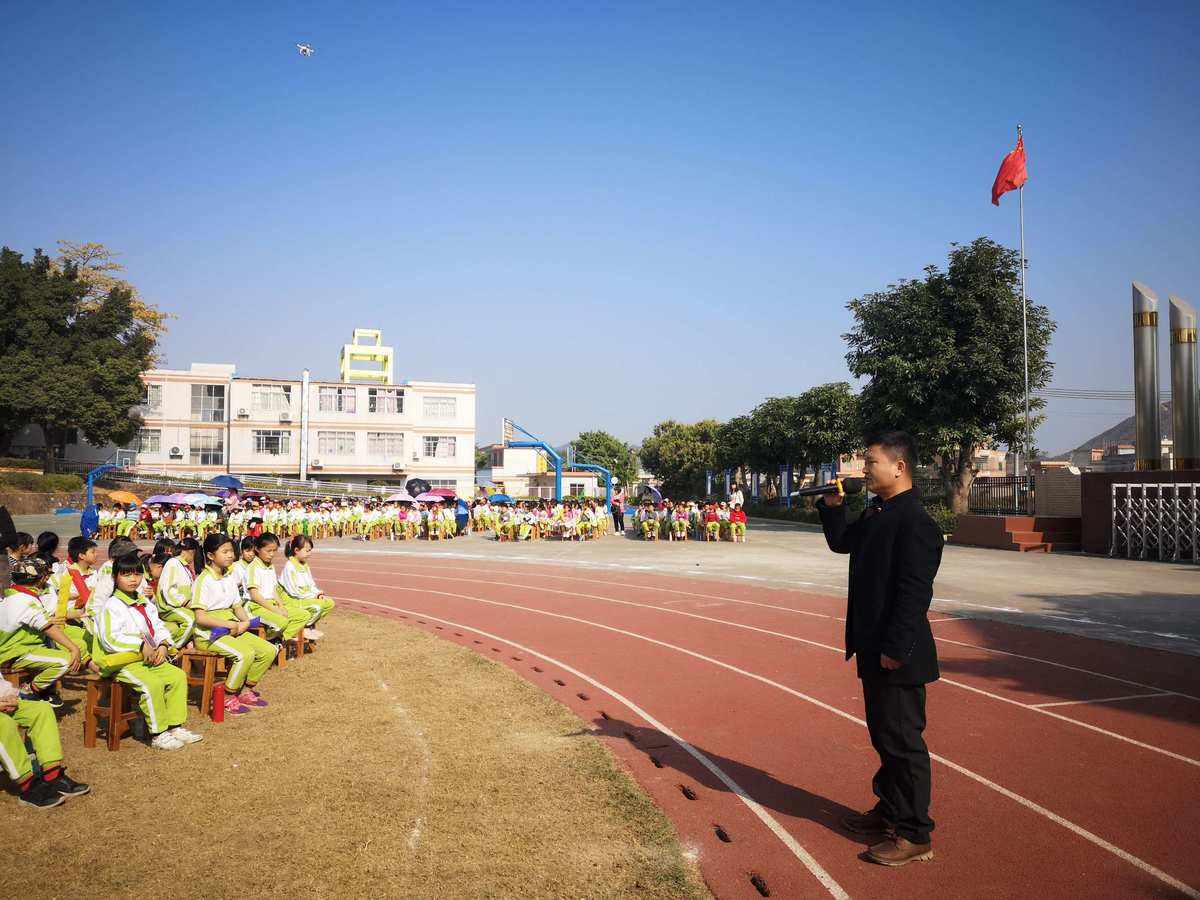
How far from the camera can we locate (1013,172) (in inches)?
1018

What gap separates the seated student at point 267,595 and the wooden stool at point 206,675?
102 cm

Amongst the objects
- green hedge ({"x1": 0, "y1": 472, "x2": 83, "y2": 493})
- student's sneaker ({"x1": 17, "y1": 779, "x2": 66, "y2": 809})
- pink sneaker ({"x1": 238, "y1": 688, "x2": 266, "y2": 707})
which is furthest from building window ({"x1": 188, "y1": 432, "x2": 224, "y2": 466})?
student's sneaker ({"x1": 17, "y1": 779, "x2": 66, "y2": 809})

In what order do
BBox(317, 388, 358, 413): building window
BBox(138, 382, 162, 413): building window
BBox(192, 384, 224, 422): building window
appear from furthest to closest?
1. BBox(317, 388, 358, 413): building window
2. BBox(192, 384, 224, 422): building window
3. BBox(138, 382, 162, 413): building window

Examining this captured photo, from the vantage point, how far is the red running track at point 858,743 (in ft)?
13.0

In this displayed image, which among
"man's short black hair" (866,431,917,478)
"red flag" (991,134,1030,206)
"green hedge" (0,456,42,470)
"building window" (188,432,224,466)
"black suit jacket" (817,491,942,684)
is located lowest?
"black suit jacket" (817,491,942,684)

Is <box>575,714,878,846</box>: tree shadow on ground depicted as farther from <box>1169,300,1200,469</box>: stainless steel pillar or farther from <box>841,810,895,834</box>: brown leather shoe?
<box>1169,300,1200,469</box>: stainless steel pillar

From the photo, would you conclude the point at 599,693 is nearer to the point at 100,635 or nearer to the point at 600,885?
the point at 600,885

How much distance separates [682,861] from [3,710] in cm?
409

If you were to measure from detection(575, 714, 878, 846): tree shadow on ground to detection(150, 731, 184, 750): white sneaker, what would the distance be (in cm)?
297

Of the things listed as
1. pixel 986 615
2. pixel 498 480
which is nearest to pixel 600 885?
pixel 986 615

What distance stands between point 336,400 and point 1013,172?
35156 mm

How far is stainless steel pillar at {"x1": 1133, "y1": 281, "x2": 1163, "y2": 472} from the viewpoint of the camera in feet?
70.9

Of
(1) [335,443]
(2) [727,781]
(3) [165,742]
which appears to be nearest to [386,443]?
(1) [335,443]

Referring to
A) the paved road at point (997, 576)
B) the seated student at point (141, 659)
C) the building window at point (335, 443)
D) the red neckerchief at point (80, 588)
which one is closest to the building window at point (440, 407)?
the building window at point (335, 443)
